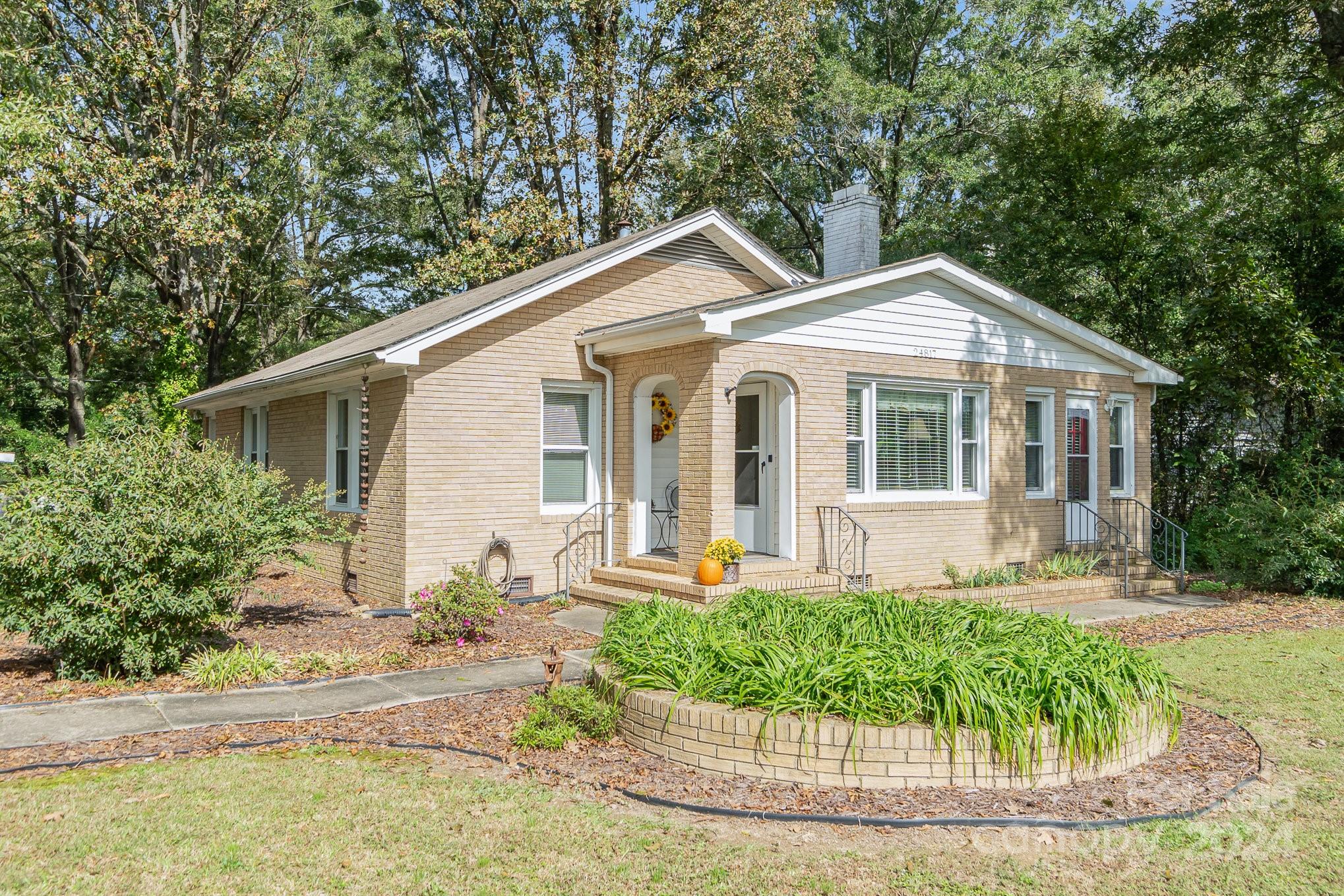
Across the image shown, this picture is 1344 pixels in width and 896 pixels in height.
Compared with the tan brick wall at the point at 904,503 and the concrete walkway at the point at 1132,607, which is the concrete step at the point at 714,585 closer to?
the tan brick wall at the point at 904,503

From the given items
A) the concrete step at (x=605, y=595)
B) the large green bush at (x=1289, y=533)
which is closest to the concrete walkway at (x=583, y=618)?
the concrete step at (x=605, y=595)

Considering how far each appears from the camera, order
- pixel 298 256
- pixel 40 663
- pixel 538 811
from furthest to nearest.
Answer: pixel 298 256, pixel 40 663, pixel 538 811

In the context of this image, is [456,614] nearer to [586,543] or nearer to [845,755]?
[586,543]

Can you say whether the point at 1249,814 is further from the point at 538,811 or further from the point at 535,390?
the point at 535,390

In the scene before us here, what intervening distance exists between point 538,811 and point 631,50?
24.6 metres

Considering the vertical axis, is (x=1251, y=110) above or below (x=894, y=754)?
above

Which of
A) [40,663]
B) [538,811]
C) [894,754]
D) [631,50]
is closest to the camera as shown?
[538,811]

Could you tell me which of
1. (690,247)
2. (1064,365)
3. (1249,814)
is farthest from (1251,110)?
(1249,814)

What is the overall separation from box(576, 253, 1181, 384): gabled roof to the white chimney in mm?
2138

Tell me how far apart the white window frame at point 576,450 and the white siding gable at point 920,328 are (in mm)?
2701

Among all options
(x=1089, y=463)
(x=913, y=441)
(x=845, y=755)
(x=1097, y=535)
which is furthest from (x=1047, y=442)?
(x=845, y=755)

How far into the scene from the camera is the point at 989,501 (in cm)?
1331

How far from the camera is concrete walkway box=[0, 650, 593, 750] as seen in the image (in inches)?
241

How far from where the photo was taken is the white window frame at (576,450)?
481 inches
